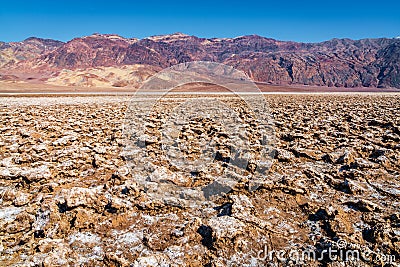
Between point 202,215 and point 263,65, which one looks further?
point 263,65

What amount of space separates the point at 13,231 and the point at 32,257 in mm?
680

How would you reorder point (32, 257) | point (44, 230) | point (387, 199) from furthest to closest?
1. point (387, 199)
2. point (44, 230)
3. point (32, 257)

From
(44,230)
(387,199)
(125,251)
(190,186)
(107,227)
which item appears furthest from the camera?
(190,186)

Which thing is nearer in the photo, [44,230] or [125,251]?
[125,251]

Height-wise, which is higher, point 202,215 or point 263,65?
point 263,65

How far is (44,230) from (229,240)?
2077 millimetres

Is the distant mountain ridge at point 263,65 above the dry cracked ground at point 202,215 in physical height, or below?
above

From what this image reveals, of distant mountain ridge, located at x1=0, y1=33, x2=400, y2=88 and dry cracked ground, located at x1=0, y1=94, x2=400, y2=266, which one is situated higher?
distant mountain ridge, located at x1=0, y1=33, x2=400, y2=88

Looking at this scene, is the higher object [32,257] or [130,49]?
[130,49]

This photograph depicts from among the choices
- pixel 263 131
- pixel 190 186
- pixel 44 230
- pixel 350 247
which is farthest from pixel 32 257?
pixel 263 131

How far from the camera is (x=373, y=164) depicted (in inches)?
197

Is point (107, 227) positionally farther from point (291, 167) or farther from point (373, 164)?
point (373, 164)

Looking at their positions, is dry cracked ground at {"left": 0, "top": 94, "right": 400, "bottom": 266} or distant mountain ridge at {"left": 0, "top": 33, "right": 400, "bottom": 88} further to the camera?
distant mountain ridge at {"left": 0, "top": 33, "right": 400, "bottom": 88}

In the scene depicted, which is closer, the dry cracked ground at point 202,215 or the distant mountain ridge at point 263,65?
the dry cracked ground at point 202,215
